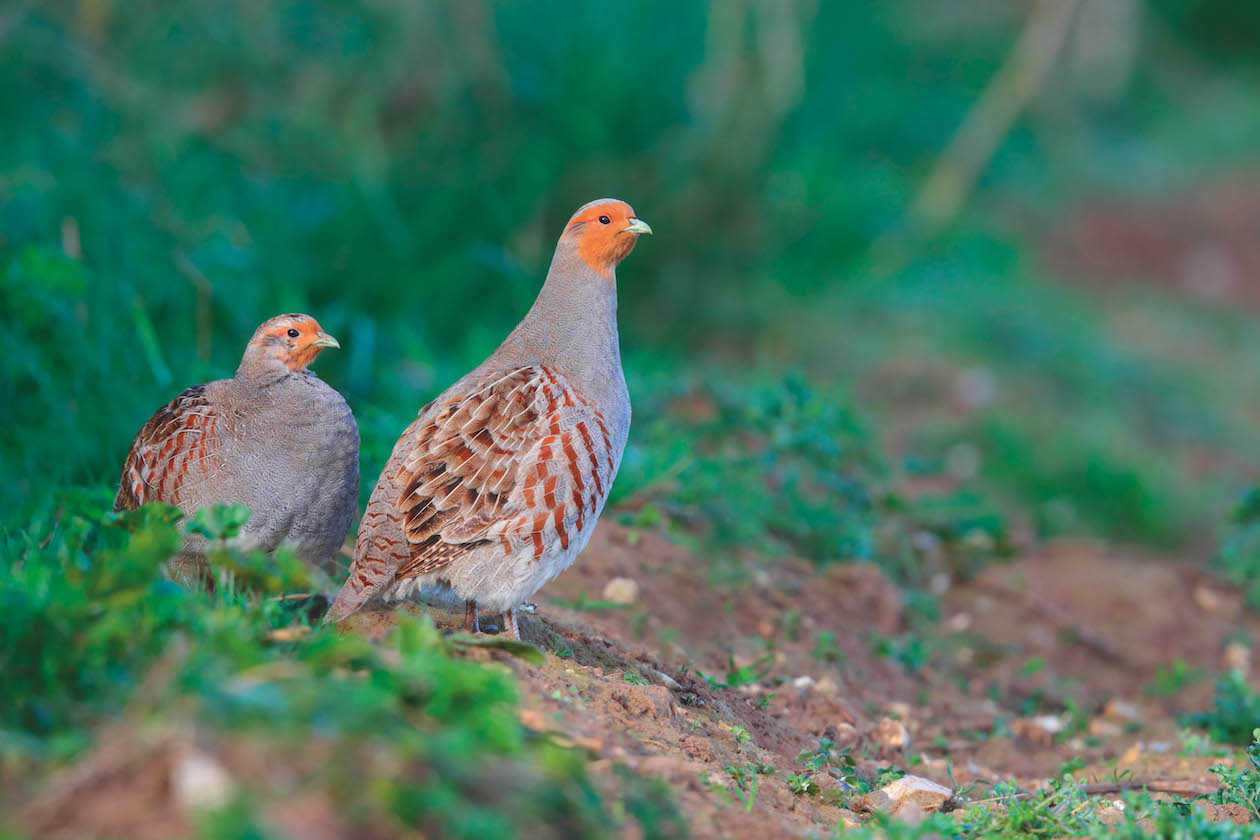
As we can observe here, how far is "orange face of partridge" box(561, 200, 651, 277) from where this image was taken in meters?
3.73

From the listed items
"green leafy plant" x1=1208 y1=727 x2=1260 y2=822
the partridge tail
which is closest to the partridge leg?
the partridge tail

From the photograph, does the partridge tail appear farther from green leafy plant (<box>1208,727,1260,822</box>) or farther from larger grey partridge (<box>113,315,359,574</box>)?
green leafy plant (<box>1208,727,1260,822</box>)

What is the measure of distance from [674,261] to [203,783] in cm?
689

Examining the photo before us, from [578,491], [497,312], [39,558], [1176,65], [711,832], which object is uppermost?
[1176,65]

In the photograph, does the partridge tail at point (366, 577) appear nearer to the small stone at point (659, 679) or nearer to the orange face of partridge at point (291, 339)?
the orange face of partridge at point (291, 339)

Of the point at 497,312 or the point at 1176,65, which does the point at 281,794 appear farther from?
the point at 1176,65

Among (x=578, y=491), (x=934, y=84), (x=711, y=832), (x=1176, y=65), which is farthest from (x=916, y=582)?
(x=1176, y=65)

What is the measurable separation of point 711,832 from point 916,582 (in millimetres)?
3484

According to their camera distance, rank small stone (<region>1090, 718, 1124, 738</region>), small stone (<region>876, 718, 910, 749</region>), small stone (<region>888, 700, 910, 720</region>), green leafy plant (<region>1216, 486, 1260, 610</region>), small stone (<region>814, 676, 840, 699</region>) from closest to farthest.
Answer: small stone (<region>876, 718, 910, 749</region>), small stone (<region>814, 676, 840, 699</region>), small stone (<region>888, 700, 910, 720</region>), small stone (<region>1090, 718, 1124, 738</region>), green leafy plant (<region>1216, 486, 1260, 610</region>)

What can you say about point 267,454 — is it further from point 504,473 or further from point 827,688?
point 827,688

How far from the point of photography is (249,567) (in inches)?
104

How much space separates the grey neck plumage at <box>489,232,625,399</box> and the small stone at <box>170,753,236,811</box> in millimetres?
1906

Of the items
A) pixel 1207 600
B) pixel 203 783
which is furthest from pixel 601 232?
pixel 1207 600

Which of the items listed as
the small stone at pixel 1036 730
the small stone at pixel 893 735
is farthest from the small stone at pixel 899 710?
the small stone at pixel 1036 730
